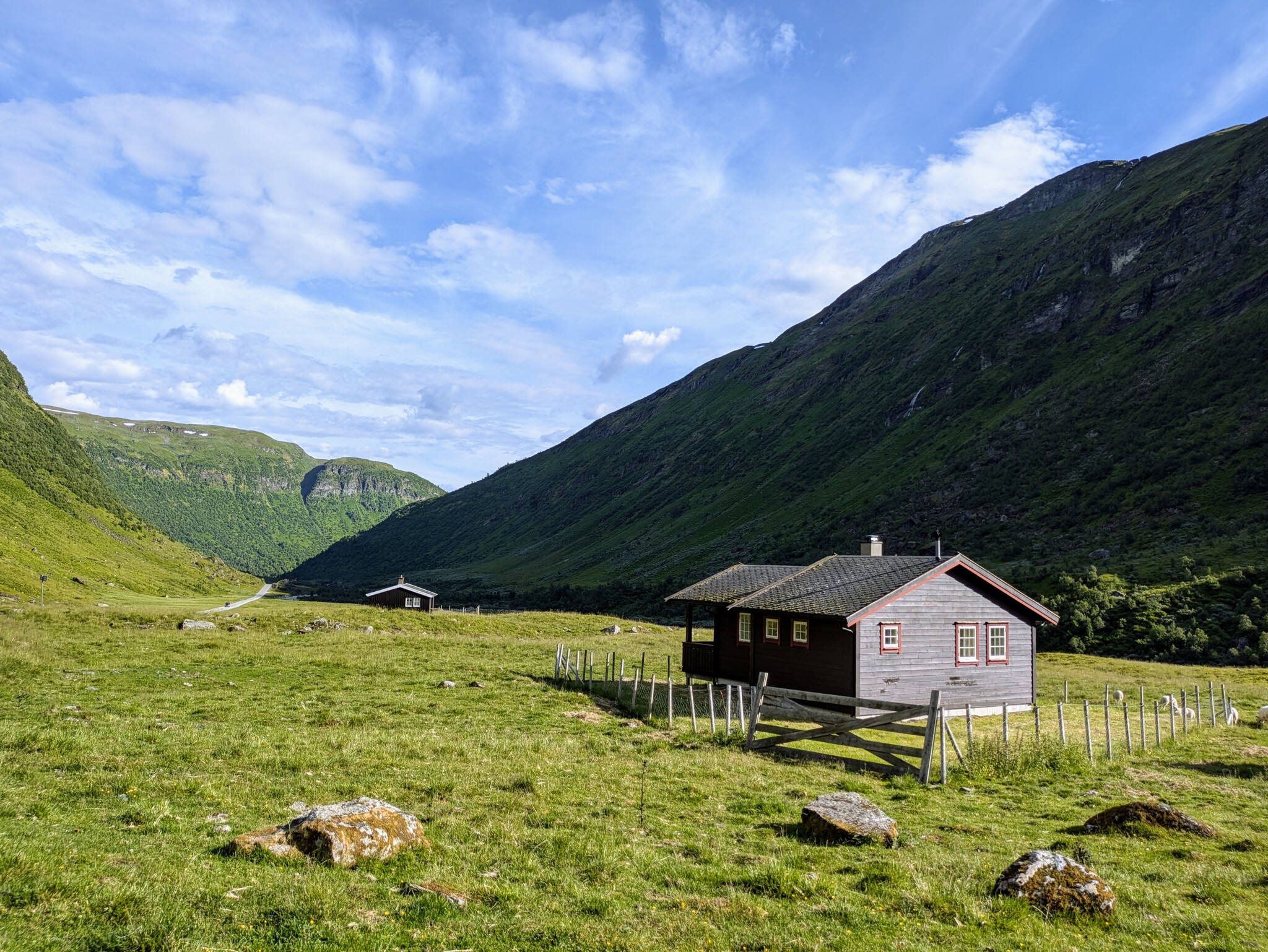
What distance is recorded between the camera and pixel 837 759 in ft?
69.1

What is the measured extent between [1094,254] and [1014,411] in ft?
165

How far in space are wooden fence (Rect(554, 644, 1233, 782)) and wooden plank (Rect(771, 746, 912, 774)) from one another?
0.11 feet

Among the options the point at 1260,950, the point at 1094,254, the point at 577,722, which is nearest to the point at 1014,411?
the point at 1094,254

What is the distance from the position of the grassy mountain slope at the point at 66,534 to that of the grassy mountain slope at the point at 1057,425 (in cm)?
6988

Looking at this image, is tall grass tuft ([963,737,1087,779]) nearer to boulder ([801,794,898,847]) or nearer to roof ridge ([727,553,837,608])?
boulder ([801,794,898,847])

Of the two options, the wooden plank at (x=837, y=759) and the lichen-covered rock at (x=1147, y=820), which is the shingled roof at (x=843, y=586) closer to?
the wooden plank at (x=837, y=759)

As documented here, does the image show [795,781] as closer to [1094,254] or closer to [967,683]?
[967,683]

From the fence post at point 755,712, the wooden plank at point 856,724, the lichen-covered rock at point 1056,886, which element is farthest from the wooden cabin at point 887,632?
the lichen-covered rock at point 1056,886

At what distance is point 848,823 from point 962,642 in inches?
970

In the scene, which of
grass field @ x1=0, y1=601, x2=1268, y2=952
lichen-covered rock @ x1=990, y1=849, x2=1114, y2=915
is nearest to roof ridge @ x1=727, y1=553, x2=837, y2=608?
grass field @ x1=0, y1=601, x2=1268, y2=952

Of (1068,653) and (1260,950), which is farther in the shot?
(1068,653)

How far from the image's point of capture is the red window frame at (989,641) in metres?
35.4

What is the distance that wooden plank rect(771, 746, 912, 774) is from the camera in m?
20.1

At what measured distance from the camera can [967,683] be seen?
3441 cm
